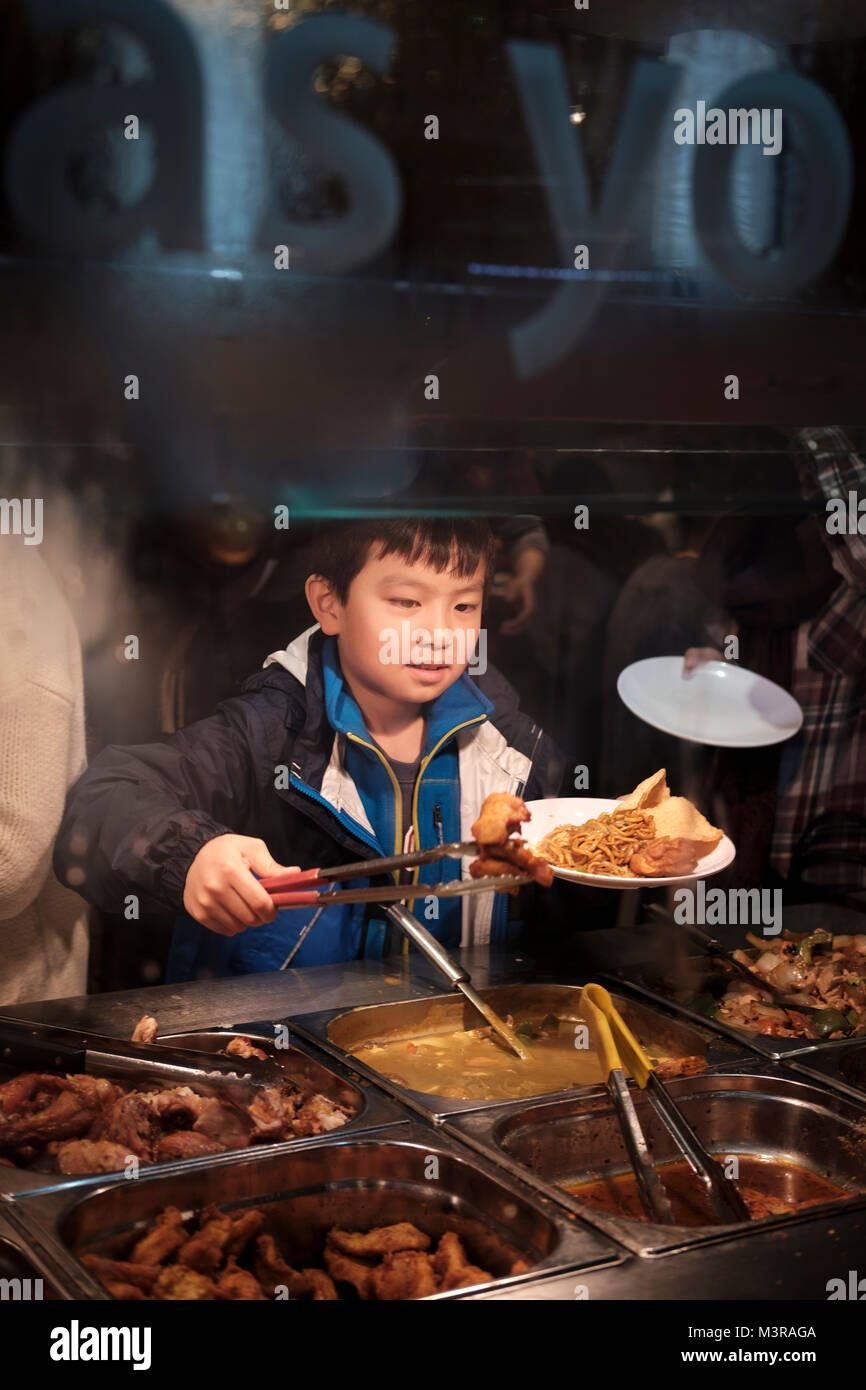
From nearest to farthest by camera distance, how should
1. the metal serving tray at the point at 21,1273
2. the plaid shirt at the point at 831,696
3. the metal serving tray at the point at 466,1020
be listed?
the metal serving tray at the point at 21,1273
the metal serving tray at the point at 466,1020
the plaid shirt at the point at 831,696

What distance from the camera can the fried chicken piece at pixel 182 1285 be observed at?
52.8 inches

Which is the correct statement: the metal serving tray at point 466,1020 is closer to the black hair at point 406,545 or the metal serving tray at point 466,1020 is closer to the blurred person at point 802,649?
the blurred person at point 802,649

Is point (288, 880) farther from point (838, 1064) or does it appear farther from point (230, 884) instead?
point (838, 1064)

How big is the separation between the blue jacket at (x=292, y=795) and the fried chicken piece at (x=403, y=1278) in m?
0.81

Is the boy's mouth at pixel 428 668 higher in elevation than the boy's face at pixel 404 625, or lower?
lower

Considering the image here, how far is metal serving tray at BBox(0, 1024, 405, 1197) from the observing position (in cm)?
146

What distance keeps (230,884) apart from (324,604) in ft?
A: 1.70

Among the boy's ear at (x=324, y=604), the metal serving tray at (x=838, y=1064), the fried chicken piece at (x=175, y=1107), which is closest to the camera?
the fried chicken piece at (x=175, y=1107)

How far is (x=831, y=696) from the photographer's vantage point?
2613 mm

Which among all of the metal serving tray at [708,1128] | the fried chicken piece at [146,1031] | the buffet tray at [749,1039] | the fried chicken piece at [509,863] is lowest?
the metal serving tray at [708,1128]

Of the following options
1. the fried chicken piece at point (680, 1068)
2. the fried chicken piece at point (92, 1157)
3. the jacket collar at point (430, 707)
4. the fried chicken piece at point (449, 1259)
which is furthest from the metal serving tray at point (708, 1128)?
the jacket collar at point (430, 707)
